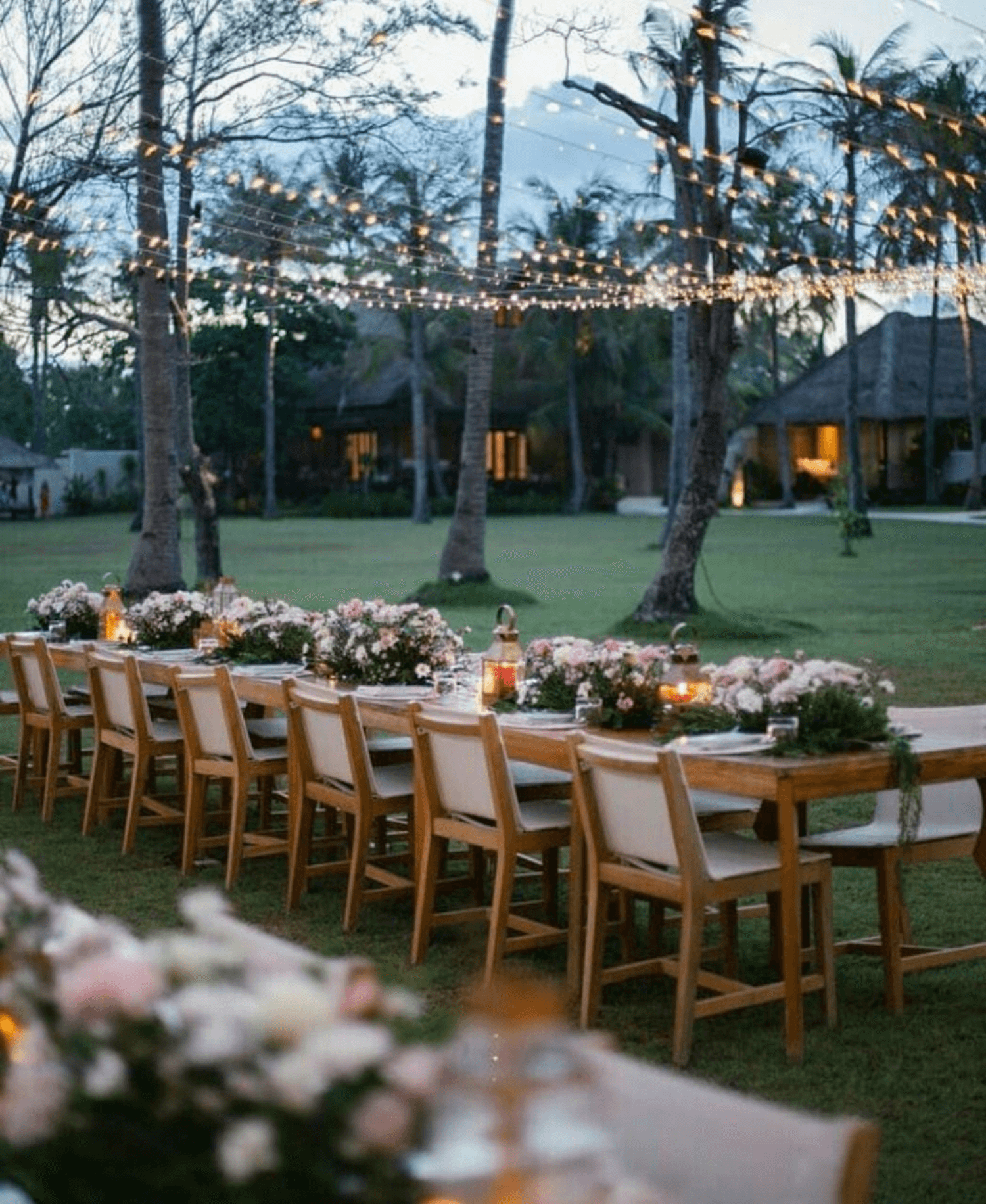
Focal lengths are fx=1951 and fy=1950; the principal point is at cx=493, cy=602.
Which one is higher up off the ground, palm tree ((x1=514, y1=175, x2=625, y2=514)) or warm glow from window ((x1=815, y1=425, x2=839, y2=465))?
palm tree ((x1=514, y1=175, x2=625, y2=514))

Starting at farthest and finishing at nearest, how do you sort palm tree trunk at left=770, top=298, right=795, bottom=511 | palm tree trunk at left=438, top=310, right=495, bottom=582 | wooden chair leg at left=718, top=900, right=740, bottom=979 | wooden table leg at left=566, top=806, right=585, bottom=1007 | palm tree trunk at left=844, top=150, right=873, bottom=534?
palm tree trunk at left=770, top=298, right=795, bottom=511
palm tree trunk at left=844, top=150, right=873, bottom=534
palm tree trunk at left=438, top=310, right=495, bottom=582
wooden chair leg at left=718, top=900, right=740, bottom=979
wooden table leg at left=566, top=806, right=585, bottom=1007

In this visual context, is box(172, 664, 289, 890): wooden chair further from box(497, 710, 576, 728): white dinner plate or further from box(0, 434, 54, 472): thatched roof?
box(0, 434, 54, 472): thatched roof

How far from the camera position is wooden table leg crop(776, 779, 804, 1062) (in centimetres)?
537

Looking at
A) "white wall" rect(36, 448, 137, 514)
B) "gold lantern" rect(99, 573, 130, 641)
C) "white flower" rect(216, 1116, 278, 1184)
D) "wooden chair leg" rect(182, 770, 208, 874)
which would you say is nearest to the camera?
"white flower" rect(216, 1116, 278, 1184)

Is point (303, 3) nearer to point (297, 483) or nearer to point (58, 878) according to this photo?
point (58, 878)

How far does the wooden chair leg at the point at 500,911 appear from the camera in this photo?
607 cm

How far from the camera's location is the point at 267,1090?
5.65ft

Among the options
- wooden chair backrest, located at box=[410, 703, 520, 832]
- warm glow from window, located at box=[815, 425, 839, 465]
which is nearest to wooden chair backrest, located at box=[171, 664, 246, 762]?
wooden chair backrest, located at box=[410, 703, 520, 832]

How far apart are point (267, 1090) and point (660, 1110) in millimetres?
673

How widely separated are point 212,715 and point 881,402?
49.6 m

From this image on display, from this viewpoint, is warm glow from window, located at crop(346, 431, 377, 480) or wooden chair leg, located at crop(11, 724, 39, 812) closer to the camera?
wooden chair leg, located at crop(11, 724, 39, 812)

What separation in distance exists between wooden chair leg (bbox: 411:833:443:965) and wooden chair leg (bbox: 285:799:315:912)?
36.9 inches

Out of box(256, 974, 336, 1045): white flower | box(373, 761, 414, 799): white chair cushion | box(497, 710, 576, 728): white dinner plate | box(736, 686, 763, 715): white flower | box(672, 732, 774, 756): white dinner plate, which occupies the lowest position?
box(373, 761, 414, 799): white chair cushion

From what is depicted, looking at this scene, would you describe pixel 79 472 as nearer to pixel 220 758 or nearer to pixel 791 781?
pixel 220 758
